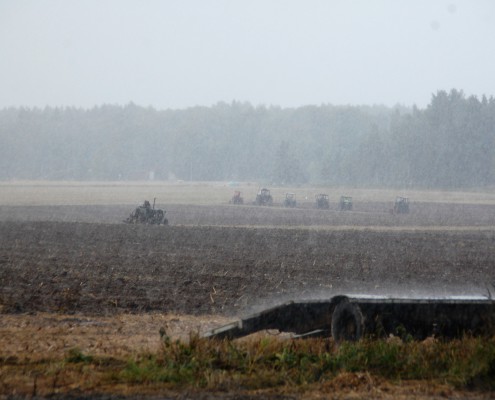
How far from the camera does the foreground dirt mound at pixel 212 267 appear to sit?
49.1ft

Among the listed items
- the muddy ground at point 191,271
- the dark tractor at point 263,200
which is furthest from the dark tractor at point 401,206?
the muddy ground at point 191,271

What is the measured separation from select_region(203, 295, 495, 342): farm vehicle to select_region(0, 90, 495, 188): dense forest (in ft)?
306

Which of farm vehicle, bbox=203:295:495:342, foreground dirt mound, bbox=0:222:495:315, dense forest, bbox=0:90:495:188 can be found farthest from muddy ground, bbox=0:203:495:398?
dense forest, bbox=0:90:495:188

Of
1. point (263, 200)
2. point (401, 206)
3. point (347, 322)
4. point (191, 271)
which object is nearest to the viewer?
point (347, 322)

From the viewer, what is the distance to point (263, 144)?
547ft

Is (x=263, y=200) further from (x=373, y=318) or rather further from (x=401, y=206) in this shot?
(x=373, y=318)

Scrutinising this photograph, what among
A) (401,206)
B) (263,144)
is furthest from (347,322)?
(263,144)

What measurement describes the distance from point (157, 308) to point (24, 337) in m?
3.72

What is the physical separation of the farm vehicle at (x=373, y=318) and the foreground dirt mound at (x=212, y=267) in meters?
4.10

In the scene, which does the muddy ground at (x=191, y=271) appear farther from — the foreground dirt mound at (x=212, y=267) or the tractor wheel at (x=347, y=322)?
the tractor wheel at (x=347, y=322)

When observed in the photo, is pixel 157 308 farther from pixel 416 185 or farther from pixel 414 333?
pixel 416 185

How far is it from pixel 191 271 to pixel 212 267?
1.11 meters

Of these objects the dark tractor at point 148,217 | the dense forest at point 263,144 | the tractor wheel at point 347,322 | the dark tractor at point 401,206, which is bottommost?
the tractor wheel at point 347,322

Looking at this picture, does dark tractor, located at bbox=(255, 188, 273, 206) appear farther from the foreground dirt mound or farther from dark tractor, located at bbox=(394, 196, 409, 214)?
the foreground dirt mound
